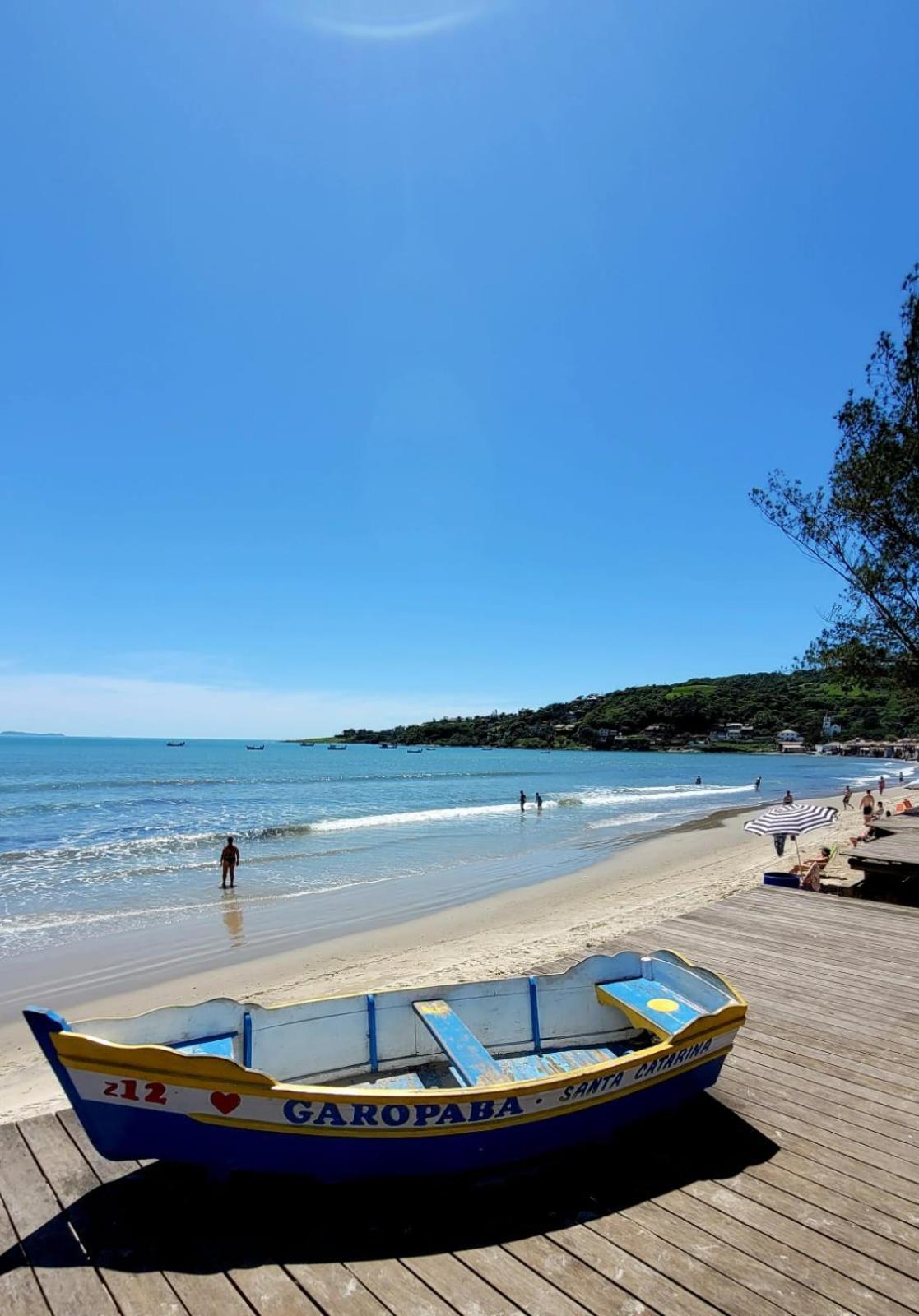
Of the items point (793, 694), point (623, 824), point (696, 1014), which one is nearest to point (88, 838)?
point (623, 824)

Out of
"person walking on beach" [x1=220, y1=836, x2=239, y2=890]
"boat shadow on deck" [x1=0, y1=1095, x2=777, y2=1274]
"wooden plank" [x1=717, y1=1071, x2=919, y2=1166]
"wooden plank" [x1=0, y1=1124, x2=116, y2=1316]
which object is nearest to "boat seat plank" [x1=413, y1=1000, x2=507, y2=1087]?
"boat shadow on deck" [x1=0, y1=1095, x2=777, y2=1274]

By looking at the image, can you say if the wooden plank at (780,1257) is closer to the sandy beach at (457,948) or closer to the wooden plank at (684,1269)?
the wooden plank at (684,1269)

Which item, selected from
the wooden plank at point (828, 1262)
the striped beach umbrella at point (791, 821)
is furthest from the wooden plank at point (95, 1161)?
the striped beach umbrella at point (791, 821)

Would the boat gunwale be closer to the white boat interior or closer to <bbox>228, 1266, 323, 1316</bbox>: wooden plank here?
the white boat interior

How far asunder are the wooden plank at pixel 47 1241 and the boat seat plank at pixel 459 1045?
211 centimetres

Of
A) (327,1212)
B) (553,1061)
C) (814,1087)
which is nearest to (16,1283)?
(327,1212)

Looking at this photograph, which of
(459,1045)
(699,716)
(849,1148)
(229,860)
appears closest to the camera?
(849,1148)

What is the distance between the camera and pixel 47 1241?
355cm

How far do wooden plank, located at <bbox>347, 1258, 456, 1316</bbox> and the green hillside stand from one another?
143m

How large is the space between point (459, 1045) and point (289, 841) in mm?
26927

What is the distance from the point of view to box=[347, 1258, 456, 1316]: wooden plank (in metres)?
3.11

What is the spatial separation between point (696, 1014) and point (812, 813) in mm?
10600

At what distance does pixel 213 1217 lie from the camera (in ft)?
12.1

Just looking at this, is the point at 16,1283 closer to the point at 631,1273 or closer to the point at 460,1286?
the point at 460,1286
